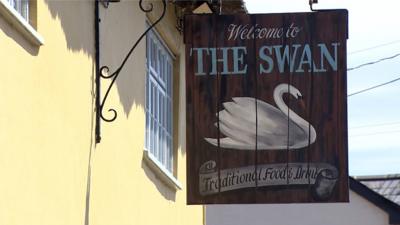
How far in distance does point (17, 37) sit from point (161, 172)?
3.90 metres

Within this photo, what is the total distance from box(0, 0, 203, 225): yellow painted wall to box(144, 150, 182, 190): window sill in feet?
0.19

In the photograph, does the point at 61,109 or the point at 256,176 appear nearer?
the point at 61,109

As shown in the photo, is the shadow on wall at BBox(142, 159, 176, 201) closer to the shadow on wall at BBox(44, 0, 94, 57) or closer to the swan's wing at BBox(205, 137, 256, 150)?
the swan's wing at BBox(205, 137, 256, 150)

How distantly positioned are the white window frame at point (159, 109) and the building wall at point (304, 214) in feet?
40.8

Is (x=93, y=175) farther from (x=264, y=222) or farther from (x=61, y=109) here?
(x=264, y=222)

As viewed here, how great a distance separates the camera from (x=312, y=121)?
772 centimetres

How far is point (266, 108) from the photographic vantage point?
7848 millimetres

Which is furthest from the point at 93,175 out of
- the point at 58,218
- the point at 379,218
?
the point at 379,218

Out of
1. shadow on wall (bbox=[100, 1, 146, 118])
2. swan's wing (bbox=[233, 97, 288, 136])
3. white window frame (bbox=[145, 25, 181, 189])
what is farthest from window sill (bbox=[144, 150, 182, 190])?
swan's wing (bbox=[233, 97, 288, 136])

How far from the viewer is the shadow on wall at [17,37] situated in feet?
17.9

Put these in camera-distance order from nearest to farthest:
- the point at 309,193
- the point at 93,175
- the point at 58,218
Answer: the point at 58,218 < the point at 93,175 < the point at 309,193

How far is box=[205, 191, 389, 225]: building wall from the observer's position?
22281mm

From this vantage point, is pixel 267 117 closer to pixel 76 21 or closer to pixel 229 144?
pixel 229 144

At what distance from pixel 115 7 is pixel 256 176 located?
172 centimetres
